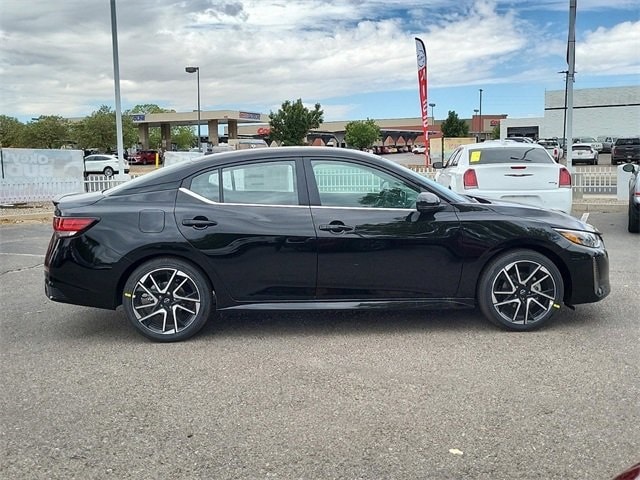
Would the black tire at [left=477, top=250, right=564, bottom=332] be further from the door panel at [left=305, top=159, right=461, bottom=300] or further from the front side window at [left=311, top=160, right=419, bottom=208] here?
the front side window at [left=311, top=160, right=419, bottom=208]

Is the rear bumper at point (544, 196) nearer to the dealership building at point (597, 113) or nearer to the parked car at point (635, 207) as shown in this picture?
the parked car at point (635, 207)

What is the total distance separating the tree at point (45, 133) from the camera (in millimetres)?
65750

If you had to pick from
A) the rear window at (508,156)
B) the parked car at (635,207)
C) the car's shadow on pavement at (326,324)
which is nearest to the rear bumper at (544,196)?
the rear window at (508,156)

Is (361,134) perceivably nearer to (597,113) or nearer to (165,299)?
(597,113)

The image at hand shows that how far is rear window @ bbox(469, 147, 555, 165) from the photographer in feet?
33.4

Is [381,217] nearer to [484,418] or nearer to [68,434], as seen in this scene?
[484,418]

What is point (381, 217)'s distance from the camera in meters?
5.24

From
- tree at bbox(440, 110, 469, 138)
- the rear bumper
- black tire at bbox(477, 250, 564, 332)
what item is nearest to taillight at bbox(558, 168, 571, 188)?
the rear bumper

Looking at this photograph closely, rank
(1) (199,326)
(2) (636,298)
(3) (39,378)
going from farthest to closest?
(2) (636,298) → (1) (199,326) → (3) (39,378)

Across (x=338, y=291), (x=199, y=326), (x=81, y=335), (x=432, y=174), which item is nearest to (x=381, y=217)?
(x=338, y=291)

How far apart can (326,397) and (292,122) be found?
55909 mm

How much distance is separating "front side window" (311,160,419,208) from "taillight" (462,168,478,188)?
4475 millimetres

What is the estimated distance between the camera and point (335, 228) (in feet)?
17.0

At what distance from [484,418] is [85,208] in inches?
138
